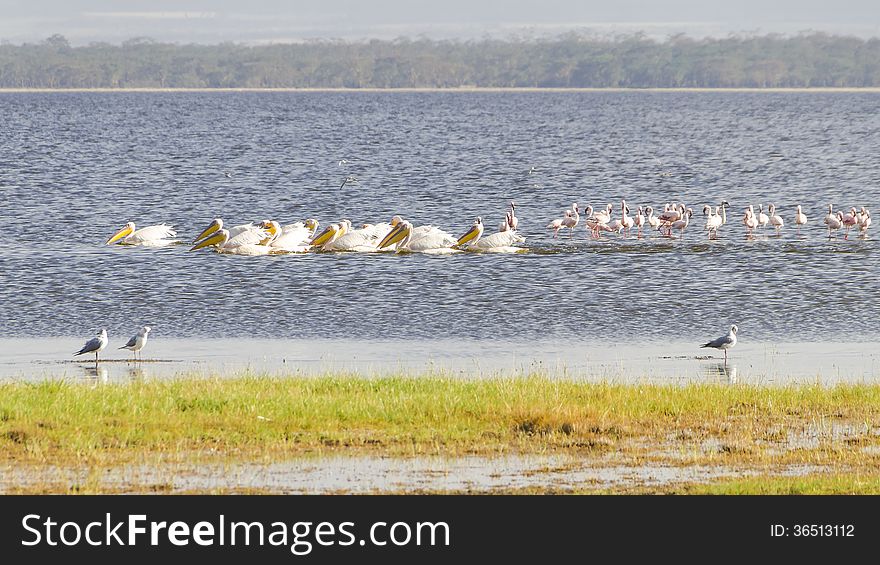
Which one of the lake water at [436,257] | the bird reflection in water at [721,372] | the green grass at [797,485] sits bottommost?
the green grass at [797,485]

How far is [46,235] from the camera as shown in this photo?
4091 centimetres

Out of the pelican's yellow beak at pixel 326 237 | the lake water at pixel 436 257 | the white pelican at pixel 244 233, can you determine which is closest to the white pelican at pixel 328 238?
the pelican's yellow beak at pixel 326 237

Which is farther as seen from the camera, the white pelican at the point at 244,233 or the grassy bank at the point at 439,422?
the white pelican at the point at 244,233

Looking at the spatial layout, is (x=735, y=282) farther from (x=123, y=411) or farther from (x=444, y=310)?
(x=123, y=411)

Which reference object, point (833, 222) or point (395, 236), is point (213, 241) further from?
point (833, 222)

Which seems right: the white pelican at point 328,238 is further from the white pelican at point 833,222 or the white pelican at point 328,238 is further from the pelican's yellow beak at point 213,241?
the white pelican at point 833,222

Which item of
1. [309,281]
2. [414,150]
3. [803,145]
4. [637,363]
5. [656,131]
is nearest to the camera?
[637,363]

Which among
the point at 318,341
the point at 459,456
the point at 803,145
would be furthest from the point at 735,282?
the point at 803,145

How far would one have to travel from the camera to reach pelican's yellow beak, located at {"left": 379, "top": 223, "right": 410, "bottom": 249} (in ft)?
116

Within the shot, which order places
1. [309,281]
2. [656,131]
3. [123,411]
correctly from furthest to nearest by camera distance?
[656,131] → [309,281] → [123,411]

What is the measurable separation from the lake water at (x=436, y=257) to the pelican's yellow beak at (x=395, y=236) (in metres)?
0.63

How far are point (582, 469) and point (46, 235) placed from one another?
100 feet

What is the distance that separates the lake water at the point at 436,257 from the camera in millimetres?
25500

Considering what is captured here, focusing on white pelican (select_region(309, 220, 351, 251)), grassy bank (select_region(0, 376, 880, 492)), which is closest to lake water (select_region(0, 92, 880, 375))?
white pelican (select_region(309, 220, 351, 251))
